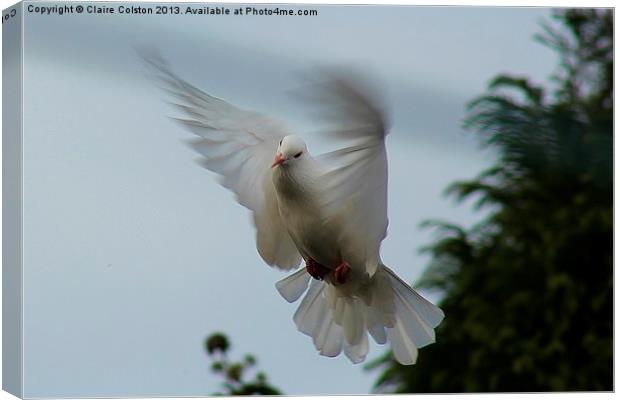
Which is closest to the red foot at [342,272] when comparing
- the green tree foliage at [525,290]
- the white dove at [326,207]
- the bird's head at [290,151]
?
the white dove at [326,207]

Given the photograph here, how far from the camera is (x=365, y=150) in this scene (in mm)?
2781

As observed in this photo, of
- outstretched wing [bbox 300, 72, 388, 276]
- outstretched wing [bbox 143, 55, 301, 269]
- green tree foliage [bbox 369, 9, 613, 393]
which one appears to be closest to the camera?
outstretched wing [bbox 300, 72, 388, 276]

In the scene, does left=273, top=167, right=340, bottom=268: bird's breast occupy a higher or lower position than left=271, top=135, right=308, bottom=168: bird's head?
lower

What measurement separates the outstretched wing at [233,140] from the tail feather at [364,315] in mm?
198

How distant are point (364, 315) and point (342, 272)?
0.67ft

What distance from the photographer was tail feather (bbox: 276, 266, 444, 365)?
10.2ft

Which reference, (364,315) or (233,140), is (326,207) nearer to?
(233,140)

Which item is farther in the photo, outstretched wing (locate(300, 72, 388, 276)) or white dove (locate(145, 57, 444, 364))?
white dove (locate(145, 57, 444, 364))

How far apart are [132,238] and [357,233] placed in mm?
620

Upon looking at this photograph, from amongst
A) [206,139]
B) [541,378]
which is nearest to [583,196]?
[541,378]

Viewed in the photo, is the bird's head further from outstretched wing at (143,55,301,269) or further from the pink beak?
outstretched wing at (143,55,301,269)

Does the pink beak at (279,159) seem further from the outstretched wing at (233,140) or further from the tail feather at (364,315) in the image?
the tail feather at (364,315)

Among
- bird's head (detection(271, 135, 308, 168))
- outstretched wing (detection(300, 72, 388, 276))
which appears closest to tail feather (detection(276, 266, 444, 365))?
outstretched wing (detection(300, 72, 388, 276))

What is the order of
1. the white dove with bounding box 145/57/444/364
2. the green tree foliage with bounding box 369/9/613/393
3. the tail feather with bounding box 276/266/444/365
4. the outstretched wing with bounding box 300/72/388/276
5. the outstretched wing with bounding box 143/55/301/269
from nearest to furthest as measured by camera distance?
the outstretched wing with bounding box 300/72/388/276 < the white dove with bounding box 145/57/444/364 < the outstretched wing with bounding box 143/55/301/269 < the tail feather with bounding box 276/266/444/365 < the green tree foliage with bounding box 369/9/613/393
